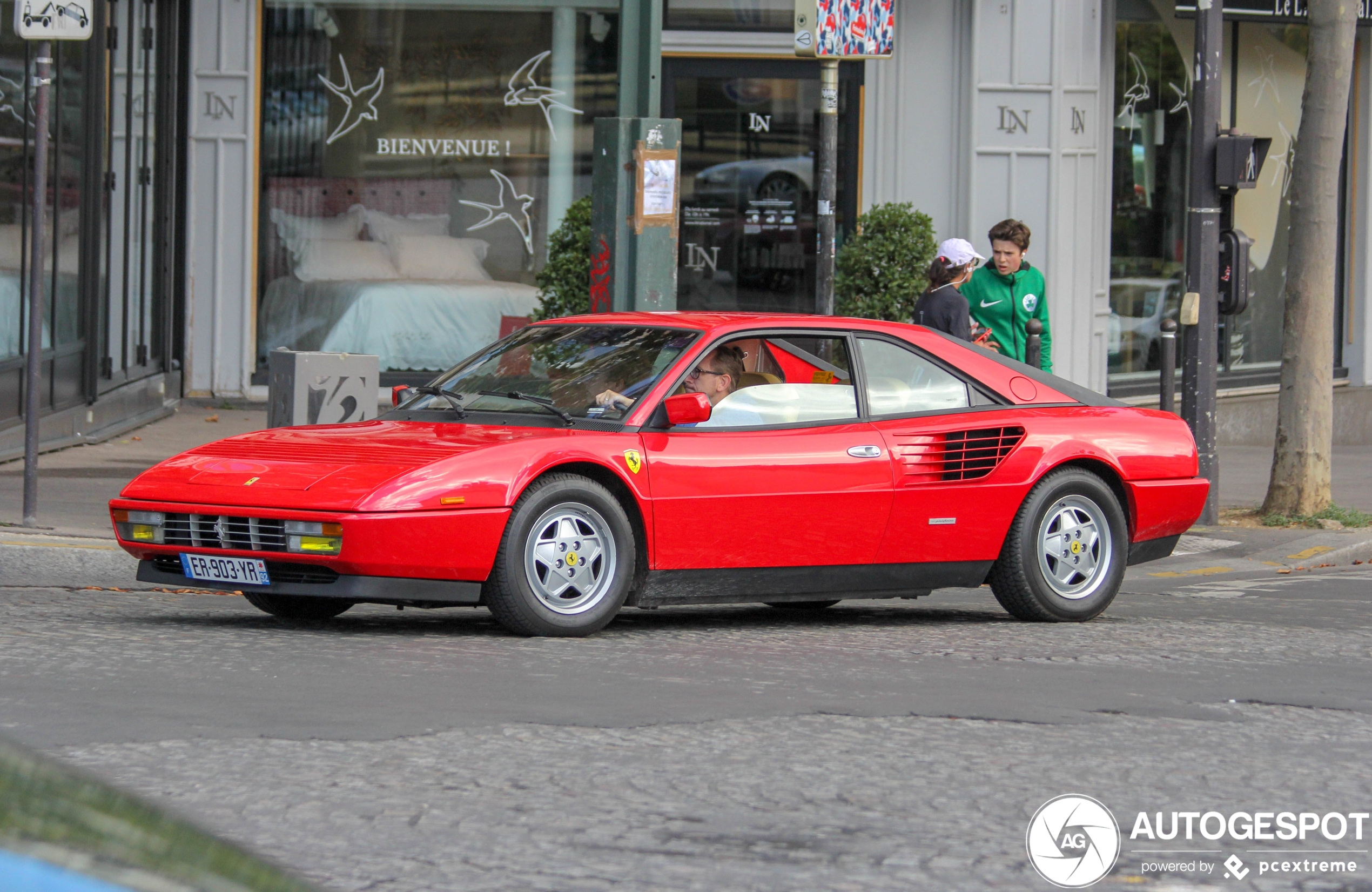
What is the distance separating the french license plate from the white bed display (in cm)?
983

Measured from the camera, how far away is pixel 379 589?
21.0 feet

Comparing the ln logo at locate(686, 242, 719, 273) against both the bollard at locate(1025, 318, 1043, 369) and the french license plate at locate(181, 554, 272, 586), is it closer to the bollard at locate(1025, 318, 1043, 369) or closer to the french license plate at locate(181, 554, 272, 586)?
the bollard at locate(1025, 318, 1043, 369)

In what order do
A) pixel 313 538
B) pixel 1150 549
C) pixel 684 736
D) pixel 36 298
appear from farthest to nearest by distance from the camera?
pixel 36 298 < pixel 1150 549 < pixel 313 538 < pixel 684 736

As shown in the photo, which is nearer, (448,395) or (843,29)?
(448,395)

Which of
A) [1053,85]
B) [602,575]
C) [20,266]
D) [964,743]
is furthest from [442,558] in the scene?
[1053,85]

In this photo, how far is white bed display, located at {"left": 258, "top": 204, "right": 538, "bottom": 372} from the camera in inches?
644

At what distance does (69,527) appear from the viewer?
9.35m

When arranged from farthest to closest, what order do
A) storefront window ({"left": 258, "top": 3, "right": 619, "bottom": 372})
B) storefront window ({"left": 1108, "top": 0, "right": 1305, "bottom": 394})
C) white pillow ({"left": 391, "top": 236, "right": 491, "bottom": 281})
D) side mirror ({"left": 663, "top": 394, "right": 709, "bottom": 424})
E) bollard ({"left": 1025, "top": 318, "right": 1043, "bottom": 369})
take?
storefront window ({"left": 1108, "top": 0, "right": 1305, "bottom": 394}) → white pillow ({"left": 391, "top": 236, "right": 491, "bottom": 281}) → storefront window ({"left": 258, "top": 3, "right": 619, "bottom": 372}) → bollard ({"left": 1025, "top": 318, "right": 1043, "bottom": 369}) → side mirror ({"left": 663, "top": 394, "right": 709, "bottom": 424})

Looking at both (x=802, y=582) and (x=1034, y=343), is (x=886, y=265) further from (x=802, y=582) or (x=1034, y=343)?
(x=802, y=582)

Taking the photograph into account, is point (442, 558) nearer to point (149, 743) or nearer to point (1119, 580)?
point (149, 743)

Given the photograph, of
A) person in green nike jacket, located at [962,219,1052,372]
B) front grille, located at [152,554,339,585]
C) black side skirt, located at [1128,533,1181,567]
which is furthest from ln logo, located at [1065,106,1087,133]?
front grille, located at [152,554,339,585]

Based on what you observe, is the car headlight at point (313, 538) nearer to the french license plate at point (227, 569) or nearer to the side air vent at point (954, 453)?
the french license plate at point (227, 569)

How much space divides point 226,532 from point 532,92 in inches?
416

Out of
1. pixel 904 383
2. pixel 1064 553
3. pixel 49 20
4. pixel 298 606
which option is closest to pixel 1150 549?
pixel 1064 553
